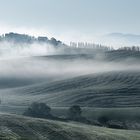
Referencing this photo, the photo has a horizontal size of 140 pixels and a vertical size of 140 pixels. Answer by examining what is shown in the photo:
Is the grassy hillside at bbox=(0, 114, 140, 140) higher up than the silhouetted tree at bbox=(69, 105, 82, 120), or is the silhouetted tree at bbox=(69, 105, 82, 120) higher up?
the grassy hillside at bbox=(0, 114, 140, 140)

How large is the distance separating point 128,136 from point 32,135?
86.5 feet

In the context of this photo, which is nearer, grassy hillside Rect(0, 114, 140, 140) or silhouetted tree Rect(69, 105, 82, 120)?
grassy hillside Rect(0, 114, 140, 140)

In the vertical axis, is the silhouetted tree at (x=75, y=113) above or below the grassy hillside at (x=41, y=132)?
below

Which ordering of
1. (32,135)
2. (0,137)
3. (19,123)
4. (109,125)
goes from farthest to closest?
(109,125), (19,123), (32,135), (0,137)

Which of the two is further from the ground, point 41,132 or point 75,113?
point 41,132

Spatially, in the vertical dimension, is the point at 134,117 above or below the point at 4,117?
below

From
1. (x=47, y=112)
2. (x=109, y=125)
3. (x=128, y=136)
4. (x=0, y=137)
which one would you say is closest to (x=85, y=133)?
(x=128, y=136)

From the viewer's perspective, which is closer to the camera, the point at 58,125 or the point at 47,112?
the point at 58,125

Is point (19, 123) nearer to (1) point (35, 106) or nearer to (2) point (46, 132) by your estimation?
(2) point (46, 132)

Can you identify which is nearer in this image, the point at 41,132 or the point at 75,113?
the point at 41,132

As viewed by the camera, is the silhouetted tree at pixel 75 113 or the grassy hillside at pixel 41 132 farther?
the silhouetted tree at pixel 75 113

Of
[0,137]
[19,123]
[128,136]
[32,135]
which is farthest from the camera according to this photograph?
[128,136]

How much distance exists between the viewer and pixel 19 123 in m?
102

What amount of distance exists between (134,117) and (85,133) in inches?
3643
